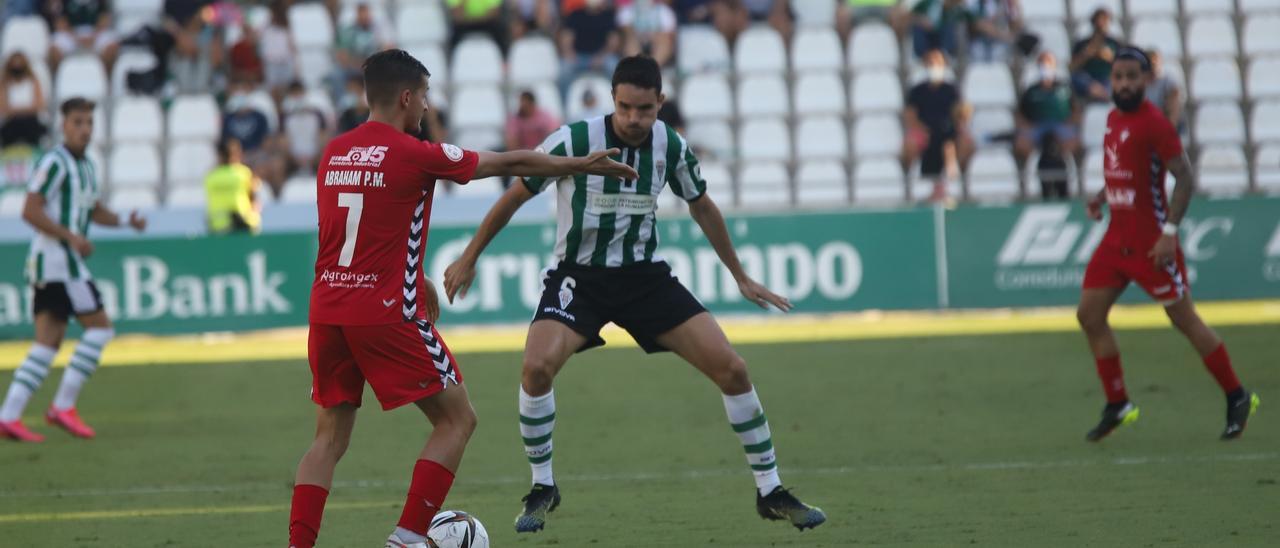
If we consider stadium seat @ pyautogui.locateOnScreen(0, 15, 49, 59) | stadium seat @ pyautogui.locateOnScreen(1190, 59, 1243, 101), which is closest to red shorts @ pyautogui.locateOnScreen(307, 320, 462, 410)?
stadium seat @ pyautogui.locateOnScreen(1190, 59, 1243, 101)

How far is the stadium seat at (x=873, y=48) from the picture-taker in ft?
68.3

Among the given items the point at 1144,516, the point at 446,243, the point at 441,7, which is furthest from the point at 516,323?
the point at 1144,516

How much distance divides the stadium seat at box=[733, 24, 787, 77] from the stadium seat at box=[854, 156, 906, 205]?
2139 millimetres

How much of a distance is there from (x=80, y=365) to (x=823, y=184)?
974cm

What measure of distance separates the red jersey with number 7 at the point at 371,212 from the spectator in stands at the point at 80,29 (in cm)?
1655

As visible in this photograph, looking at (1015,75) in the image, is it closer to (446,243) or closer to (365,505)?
(446,243)

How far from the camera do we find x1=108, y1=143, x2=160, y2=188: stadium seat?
20.1 metres

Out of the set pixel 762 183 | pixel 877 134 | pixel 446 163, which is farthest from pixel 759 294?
pixel 877 134

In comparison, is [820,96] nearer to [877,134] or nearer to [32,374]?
[877,134]

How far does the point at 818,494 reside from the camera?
8.09 meters

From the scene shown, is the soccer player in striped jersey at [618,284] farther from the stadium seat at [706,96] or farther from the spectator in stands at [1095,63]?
the spectator in stands at [1095,63]

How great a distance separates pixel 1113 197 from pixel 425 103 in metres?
5.02

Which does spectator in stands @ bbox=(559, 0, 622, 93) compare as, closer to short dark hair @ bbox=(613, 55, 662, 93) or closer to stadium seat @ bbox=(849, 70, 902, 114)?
stadium seat @ bbox=(849, 70, 902, 114)

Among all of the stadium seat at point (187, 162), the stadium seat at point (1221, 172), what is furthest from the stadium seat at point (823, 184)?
the stadium seat at point (187, 162)
